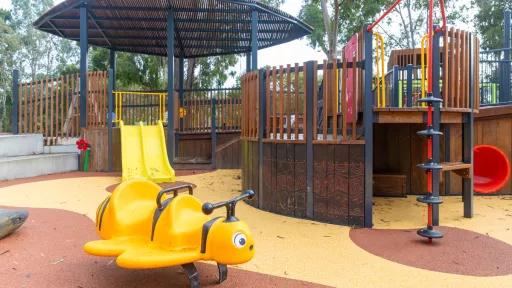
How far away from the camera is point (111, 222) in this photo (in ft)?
10.3

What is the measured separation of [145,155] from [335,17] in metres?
11.1

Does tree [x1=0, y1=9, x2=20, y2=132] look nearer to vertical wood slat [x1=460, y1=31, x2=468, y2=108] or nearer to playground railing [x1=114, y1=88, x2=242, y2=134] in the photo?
playground railing [x1=114, y1=88, x2=242, y2=134]

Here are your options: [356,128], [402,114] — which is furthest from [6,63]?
[402,114]

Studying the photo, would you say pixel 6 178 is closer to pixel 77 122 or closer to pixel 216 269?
pixel 77 122

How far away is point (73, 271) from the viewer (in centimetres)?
326

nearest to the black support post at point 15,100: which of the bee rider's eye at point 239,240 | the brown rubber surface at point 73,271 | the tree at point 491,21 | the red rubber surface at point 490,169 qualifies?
the brown rubber surface at point 73,271

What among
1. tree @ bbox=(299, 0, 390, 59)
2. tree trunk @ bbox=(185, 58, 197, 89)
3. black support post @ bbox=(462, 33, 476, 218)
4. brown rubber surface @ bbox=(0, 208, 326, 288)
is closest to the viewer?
brown rubber surface @ bbox=(0, 208, 326, 288)

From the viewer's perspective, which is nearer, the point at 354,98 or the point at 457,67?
the point at 354,98

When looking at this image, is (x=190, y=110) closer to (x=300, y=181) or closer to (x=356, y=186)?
(x=300, y=181)

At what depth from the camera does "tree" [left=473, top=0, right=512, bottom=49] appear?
23469 mm

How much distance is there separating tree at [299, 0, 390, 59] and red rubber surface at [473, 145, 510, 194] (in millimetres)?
9795

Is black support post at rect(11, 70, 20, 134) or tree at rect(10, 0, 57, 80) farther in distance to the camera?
tree at rect(10, 0, 57, 80)

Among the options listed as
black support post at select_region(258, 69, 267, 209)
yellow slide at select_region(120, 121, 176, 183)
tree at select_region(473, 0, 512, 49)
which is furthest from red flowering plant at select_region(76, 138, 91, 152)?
tree at select_region(473, 0, 512, 49)

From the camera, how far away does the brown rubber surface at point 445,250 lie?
3.46 m
